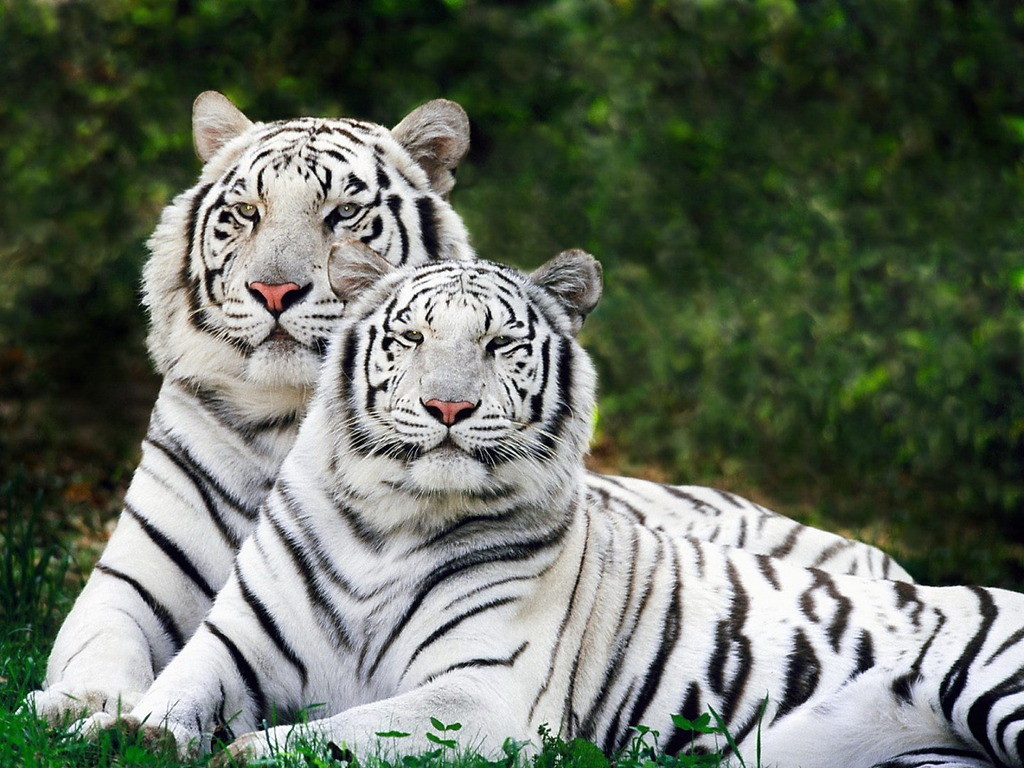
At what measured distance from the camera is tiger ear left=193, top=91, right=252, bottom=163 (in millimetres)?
4109

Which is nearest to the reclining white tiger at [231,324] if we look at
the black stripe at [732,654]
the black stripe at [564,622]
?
the black stripe at [564,622]

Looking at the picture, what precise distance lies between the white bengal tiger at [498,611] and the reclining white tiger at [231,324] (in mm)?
231

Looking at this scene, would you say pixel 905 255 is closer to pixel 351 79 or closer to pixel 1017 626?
pixel 351 79

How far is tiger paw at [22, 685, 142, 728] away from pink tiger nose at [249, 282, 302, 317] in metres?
1.03

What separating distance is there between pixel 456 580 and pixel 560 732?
44 centimetres

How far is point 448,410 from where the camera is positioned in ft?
10.5

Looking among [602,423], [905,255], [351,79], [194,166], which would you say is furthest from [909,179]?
[194,166]

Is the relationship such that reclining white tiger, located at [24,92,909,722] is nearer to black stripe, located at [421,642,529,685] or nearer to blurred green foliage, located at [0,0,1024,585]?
black stripe, located at [421,642,529,685]

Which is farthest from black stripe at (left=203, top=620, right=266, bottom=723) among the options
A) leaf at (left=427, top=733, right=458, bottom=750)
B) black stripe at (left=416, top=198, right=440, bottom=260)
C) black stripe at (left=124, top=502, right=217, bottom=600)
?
black stripe at (left=416, top=198, right=440, bottom=260)

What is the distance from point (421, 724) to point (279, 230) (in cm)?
139

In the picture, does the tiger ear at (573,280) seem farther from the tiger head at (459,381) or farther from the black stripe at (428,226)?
the black stripe at (428,226)

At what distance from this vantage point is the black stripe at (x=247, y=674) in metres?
3.31

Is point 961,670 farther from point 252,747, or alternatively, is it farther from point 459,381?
point 252,747

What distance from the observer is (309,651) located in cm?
336
